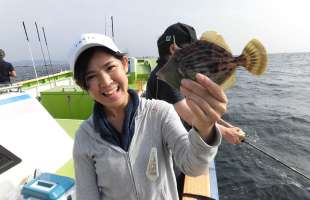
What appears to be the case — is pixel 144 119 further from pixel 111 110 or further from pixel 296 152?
pixel 296 152

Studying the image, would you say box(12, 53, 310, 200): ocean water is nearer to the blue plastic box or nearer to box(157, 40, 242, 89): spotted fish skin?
box(157, 40, 242, 89): spotted fish skin

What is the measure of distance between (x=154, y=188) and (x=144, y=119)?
Result: 21.1 inches

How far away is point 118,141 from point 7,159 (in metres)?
1.94

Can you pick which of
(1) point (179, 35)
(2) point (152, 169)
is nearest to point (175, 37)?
(1) point (179, 35)

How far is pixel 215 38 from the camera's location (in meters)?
1.49

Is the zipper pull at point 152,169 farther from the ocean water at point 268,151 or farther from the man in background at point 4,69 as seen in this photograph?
the man in background at point 4,69

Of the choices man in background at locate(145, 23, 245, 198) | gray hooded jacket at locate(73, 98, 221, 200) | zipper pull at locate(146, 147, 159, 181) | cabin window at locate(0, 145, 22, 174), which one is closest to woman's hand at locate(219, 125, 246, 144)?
man in background at locate(145, 23, 245, 198)

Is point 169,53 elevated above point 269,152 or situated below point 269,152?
above

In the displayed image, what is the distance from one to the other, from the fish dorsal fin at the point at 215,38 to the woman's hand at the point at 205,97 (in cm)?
24

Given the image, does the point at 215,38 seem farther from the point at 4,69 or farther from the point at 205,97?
the point at 4,69

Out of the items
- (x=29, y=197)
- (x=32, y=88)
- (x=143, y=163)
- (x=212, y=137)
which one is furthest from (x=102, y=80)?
(x=32, y=88)

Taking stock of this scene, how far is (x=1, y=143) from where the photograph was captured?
3.29m

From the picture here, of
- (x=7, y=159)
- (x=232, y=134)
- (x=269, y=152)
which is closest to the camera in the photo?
(x=7, y=159)

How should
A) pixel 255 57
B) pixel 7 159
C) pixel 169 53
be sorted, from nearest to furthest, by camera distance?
pixel 255 57 < pixel 169 53 < pixel 7 159
